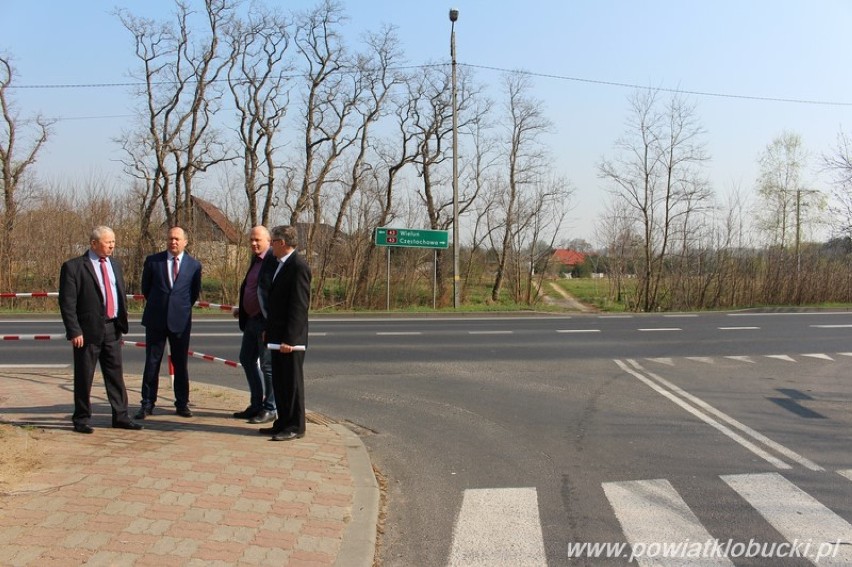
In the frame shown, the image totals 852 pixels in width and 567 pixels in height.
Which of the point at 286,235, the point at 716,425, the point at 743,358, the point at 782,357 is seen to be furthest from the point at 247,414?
the point at 782,357

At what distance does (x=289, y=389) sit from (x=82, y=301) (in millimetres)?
1934

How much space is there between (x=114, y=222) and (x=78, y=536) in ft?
88.7

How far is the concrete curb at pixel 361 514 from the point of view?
357cm

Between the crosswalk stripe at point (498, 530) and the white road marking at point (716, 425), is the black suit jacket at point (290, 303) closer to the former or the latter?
the crosswalk stripe at point (498, 530)

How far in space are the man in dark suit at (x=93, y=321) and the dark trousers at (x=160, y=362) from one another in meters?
0.35

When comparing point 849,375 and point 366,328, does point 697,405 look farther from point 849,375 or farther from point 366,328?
point 366,328

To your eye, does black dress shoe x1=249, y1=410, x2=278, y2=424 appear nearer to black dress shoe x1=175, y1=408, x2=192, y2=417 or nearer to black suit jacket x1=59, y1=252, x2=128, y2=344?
black dress shoe x1=175, y1=408, x2=192, y2=417

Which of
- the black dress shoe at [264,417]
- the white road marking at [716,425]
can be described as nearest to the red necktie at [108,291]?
the black dress shoe at [264,417]

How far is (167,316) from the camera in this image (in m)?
6.31

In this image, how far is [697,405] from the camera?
7863 mm

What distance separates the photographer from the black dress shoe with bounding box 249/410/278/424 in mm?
6259

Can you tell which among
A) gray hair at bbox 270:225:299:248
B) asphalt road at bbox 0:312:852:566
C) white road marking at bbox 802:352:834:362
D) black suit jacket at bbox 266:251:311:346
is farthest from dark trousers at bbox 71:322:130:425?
white road marking at bbox 802:352:834:362

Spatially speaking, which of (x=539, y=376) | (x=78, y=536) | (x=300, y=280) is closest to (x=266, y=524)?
(x=78, y=536)

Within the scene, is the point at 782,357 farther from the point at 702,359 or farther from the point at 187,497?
the point at 187,497
